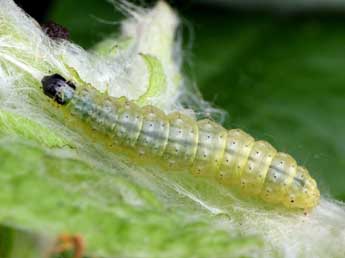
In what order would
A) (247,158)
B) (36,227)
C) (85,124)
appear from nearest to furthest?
(36,227), (85,124), (247,158)

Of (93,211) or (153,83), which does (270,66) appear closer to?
(153,83)

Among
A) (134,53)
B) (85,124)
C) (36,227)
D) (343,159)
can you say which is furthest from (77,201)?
(343,159)

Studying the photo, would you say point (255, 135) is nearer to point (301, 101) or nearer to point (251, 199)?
point (301, 101)

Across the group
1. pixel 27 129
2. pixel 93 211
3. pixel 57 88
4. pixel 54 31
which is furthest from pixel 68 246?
pixel 54 31

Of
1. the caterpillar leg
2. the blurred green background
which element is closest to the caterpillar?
the caterpillar leg

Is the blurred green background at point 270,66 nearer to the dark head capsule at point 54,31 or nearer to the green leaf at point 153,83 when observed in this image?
the green leaf at point 153,83

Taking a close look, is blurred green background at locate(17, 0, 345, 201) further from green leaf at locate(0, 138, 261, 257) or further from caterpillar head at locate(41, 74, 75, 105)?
green leaf at locate(0, 138, 261, 257)
